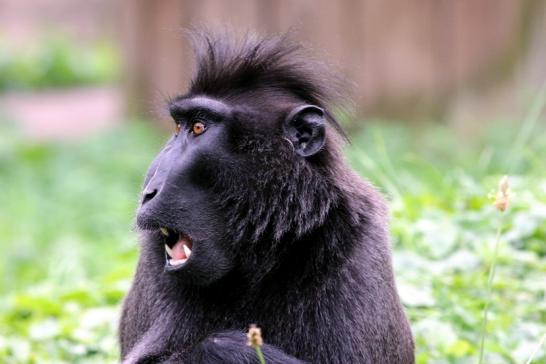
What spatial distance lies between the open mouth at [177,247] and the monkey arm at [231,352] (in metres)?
0.37

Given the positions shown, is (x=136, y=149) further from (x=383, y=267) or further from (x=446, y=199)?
(x=383, y=267)

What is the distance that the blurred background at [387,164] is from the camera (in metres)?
5.67

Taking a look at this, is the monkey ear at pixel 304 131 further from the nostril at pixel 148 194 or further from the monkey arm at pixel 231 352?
the monkey arm at pixel 231 352

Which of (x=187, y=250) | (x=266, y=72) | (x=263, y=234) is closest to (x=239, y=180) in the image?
(x=263, y=234)

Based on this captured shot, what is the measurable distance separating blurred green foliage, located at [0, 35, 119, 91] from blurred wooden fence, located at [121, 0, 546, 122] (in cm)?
830

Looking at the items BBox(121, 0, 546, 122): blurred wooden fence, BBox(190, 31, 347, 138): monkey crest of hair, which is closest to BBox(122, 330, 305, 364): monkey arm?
BBox(190, 31, 347, 138): monkey crest of hair

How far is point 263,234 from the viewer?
4348 millimetres

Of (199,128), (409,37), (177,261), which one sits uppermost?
(409,37)

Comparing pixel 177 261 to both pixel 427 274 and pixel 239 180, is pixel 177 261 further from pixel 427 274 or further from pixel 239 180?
pixel 427 274

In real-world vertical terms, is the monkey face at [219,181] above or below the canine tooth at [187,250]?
above

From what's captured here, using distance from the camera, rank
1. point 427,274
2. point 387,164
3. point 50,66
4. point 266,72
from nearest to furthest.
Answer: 1. point 266,72
2. point 427,274
3. point 387,164
4. point 50,66

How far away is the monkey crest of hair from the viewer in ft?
14.9

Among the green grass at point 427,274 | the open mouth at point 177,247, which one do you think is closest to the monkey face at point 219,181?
the open mouth at point 177,247

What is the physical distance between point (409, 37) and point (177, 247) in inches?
292
